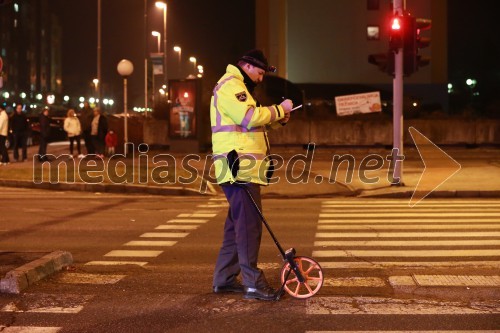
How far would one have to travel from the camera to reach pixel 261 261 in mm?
9117

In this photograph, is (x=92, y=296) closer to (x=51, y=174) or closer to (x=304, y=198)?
(x=304, y=198)

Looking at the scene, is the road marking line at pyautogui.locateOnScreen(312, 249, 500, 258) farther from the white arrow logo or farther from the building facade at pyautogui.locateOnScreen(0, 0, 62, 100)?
the building facade at pyautogui.locateOnScreen(0, 0, 62, 100)

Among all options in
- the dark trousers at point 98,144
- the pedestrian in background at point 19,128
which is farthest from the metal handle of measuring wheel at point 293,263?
the dark trousers at point 98,144

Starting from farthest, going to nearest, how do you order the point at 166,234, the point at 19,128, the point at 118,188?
the point at 19,128 < the point at 118,188 < the point at 166,234

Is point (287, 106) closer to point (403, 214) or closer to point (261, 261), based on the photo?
point (261, 261)

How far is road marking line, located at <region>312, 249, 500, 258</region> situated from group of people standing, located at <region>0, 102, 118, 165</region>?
17602mm

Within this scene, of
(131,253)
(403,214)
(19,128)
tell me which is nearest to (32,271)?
(131,253)

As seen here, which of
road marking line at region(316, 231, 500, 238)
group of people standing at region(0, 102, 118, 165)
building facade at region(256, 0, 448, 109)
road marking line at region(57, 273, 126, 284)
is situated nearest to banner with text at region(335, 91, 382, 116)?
group of people standing at region(0, 102, 118, 165)

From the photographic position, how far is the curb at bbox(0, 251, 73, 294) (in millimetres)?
7340

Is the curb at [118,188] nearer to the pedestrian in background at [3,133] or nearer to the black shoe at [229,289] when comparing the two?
the pedestrian in background at [3,133]

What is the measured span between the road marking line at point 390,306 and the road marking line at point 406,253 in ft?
8.27

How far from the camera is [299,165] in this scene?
26234 millimetres

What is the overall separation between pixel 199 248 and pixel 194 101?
846 inches

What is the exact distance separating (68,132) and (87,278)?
20.8 metres
